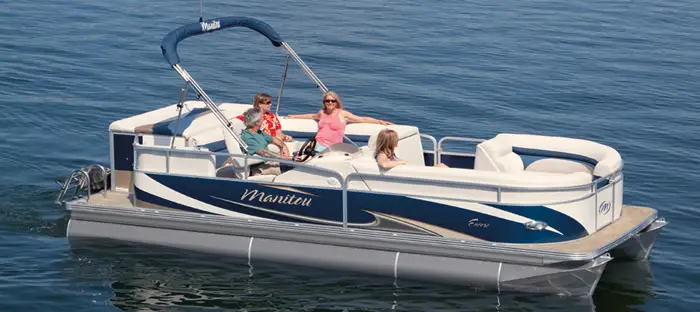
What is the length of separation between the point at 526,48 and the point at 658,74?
3.34 meters

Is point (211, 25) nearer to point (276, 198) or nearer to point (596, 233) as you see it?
point (276, 198)

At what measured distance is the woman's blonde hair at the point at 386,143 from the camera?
38.5ft

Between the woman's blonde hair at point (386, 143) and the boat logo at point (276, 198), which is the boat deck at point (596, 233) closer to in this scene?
the boat logo at point (276, 198)

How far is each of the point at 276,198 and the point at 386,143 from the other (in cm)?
130

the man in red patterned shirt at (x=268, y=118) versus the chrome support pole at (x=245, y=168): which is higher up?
the man in red patterned shirt at (x=268, y=118)

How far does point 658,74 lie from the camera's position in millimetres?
23250

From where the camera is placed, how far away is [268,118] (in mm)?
12859

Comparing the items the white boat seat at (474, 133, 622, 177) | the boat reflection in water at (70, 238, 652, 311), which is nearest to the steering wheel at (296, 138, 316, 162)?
the boat reflection in water at (70, 238, 652, 311)

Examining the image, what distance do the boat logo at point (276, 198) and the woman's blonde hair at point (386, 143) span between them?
0.88m

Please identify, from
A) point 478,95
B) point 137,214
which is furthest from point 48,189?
point 478,95

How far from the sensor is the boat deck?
11125 mm

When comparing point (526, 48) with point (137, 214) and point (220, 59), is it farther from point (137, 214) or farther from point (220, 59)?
point (137, 214)

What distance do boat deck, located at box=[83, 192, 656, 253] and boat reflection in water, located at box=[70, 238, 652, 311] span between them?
496 millimetres

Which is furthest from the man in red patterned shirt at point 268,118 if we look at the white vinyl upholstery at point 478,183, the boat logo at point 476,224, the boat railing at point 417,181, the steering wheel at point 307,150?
the boat logo at point 476,224
